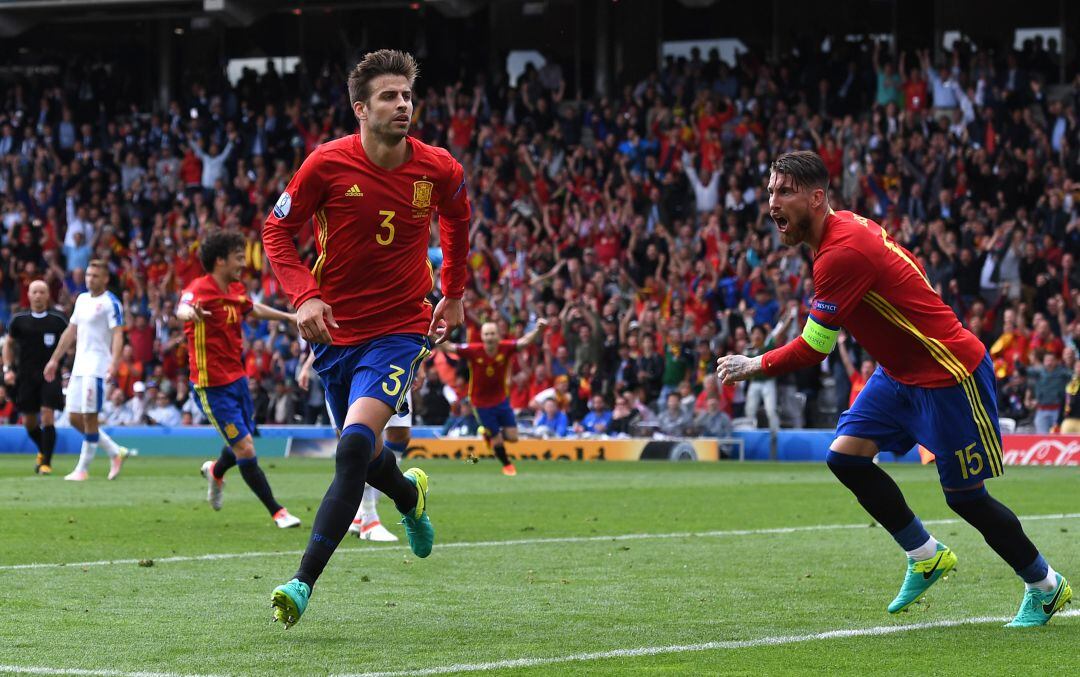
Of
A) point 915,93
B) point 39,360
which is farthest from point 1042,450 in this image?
point 39,360

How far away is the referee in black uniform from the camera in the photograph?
804 inches

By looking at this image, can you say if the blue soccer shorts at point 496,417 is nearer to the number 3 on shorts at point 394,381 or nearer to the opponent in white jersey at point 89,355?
the opponent in white jersey at point 89,355

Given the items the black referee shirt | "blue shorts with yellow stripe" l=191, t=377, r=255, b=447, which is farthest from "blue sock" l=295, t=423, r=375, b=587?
the black referee shirt

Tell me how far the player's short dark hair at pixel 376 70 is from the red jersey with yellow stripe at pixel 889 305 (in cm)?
202

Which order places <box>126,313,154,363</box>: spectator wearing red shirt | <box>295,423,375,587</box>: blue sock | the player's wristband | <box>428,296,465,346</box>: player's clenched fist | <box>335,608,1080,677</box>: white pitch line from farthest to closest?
1. <box>126,313,154,363</box>: spectator wearing red shirt
2. <box>428,296,465,346</box>: player's clenched fist
3. the player's wristband
4. <box>295,423,375,587</box>: blue sock
5. <box>335,608,1080,677</box>: white pitch line

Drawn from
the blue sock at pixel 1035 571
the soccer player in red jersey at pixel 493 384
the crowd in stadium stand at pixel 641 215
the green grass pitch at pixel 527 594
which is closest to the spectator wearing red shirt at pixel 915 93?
the crowd in stadium stand at pixel 641 215

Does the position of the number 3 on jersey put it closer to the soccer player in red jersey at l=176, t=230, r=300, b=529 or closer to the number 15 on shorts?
the number 15 on shorts

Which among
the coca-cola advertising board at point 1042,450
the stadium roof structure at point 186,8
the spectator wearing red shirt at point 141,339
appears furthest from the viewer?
the stadium roof structure at point 186,8

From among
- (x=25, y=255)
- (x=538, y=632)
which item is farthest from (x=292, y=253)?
(x=25, y=255)

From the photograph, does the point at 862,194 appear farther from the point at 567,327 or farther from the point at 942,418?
the point at 942,418

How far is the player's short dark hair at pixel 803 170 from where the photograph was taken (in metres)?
7.11

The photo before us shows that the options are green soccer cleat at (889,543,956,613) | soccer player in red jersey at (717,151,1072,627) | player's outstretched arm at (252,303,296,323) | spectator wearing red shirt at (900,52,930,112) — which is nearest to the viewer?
soccer player in red jersey at (717,151,1072,627)

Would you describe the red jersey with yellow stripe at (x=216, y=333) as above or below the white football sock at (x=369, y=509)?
above

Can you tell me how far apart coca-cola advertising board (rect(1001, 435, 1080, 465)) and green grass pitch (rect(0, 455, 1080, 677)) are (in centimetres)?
774
